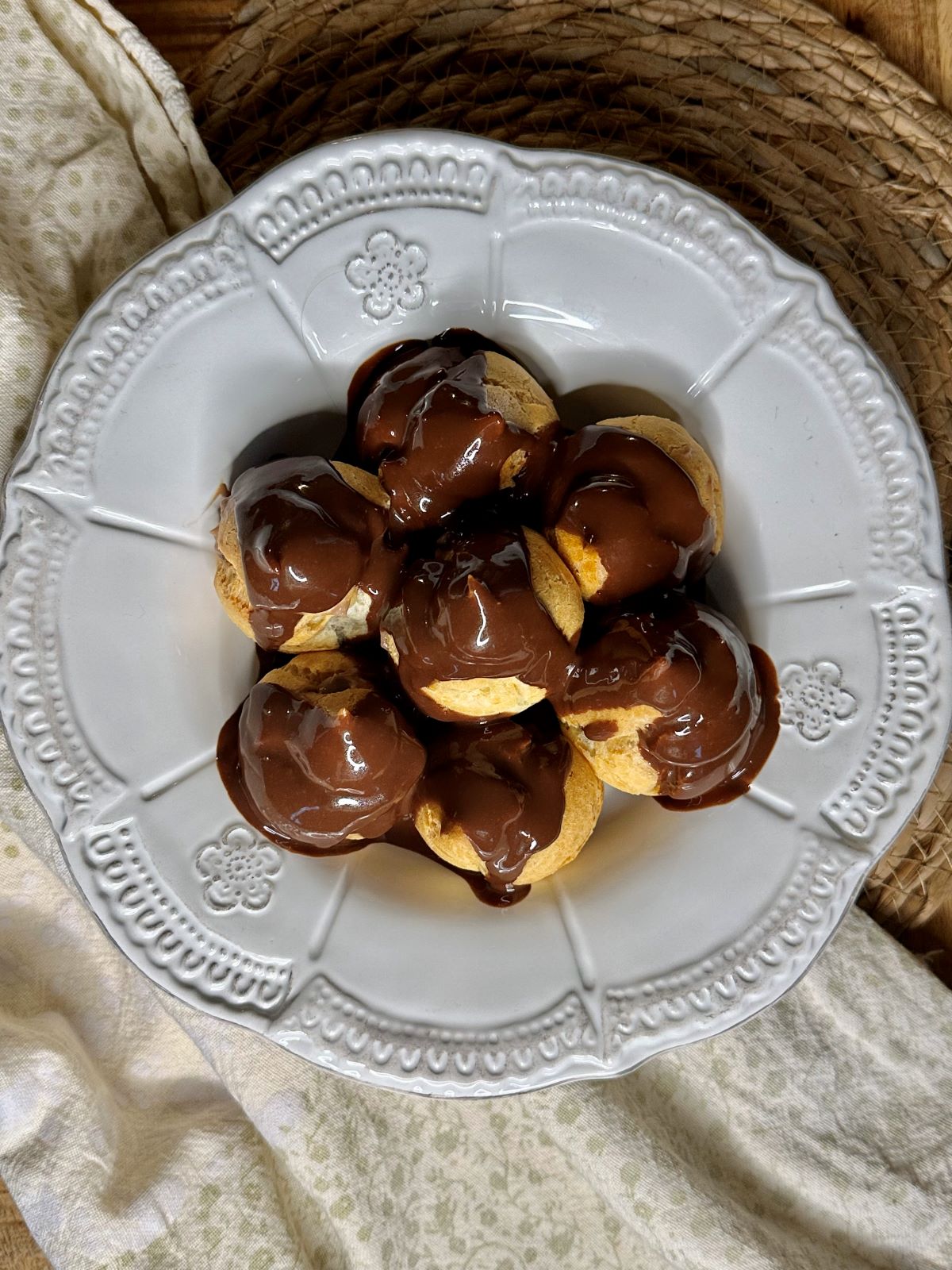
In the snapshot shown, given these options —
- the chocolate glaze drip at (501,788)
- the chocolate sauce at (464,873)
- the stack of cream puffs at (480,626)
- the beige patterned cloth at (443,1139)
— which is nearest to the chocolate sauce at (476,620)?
the stack of cream puffs at (480,626)

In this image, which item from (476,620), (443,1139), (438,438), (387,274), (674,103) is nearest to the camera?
(476,620)

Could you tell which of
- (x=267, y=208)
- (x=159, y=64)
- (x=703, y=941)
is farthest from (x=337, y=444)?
(x=703, y=941)

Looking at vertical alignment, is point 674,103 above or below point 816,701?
above

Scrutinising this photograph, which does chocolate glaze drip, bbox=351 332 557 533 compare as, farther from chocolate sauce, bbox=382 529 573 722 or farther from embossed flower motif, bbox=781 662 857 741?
embossed flower motif, bbox=781 662 857 741

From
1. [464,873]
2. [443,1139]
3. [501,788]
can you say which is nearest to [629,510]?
[501,788]

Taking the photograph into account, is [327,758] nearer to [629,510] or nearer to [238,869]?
[238,869]

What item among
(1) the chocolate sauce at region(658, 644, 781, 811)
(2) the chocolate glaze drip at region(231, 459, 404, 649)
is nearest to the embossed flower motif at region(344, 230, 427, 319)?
(2) the chocolate glaze drip at region(231, 459, 404, 649)

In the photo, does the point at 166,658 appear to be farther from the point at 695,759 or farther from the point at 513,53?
the point at 513,53
